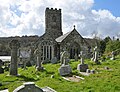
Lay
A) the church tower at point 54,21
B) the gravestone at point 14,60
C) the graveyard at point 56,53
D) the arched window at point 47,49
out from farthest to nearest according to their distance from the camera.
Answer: the church tower at point 54,21 → the arched window at point 47,49 → the graveyard at point 56,53 → the gravestone at point 14,60

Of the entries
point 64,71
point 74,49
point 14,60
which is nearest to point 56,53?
point 74,49

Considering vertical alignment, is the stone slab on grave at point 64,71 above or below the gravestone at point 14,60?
below

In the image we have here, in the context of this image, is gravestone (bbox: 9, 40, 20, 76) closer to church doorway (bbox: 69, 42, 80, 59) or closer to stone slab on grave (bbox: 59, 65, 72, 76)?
stone slab on grave (bbox: 59, 65, 72, 76)

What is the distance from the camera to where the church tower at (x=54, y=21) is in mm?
55781

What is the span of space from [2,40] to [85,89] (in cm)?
7755

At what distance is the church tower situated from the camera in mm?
55781

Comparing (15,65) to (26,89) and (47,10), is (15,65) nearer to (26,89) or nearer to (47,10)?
(26,89)

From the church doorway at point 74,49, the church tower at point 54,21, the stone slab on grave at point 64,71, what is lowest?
the stone slab on grave at point 64,71

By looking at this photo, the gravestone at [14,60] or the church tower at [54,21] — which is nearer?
the gravestone at [14,60]

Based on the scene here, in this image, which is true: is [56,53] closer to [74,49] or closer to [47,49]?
[47,49]

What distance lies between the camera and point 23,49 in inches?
1938

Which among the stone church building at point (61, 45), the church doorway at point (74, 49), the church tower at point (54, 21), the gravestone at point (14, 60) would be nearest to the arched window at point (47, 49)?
the stone church building at point (61, 45)

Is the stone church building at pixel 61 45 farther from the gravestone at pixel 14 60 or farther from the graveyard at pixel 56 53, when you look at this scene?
the gravestone at pixel 14 60

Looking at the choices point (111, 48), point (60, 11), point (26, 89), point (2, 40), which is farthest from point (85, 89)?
point (2, 40)
